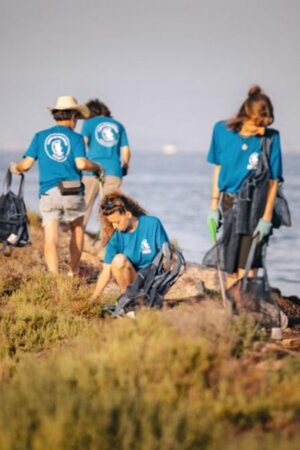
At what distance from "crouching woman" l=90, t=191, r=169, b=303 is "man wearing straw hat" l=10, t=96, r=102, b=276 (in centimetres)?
170

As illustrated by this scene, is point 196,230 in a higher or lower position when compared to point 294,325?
lower

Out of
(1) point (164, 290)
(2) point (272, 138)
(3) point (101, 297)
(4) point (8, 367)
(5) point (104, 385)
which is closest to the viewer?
(5) point (104, 385)

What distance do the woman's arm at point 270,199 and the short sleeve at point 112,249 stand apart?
1.55 metres

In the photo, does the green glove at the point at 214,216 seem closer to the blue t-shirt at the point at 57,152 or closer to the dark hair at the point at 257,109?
the dark hair at the point at 257,109

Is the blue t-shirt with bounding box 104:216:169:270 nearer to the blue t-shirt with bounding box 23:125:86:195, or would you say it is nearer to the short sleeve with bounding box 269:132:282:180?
the short sleeve with bounding box 269:132:282:180

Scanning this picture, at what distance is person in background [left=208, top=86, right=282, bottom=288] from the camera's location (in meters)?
7.39

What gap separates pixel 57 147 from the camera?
33.2ft

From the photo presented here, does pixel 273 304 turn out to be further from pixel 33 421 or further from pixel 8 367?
pixel 33 421


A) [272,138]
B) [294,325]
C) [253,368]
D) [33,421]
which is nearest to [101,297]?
[294,325]

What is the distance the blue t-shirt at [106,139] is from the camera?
12.4 meters

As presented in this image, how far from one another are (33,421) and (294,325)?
17.3 feet

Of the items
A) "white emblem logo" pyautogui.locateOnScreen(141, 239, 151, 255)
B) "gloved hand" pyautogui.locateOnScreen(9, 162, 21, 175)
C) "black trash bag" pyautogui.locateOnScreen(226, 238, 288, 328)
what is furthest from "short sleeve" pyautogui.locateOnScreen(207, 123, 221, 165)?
"gloved hand" pyautogui.locateOnScreen(9, 162, 21, 175)

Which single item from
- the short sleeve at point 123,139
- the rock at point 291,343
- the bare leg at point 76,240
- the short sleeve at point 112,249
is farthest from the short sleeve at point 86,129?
the rock at point 291,343

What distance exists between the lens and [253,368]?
6078mm
